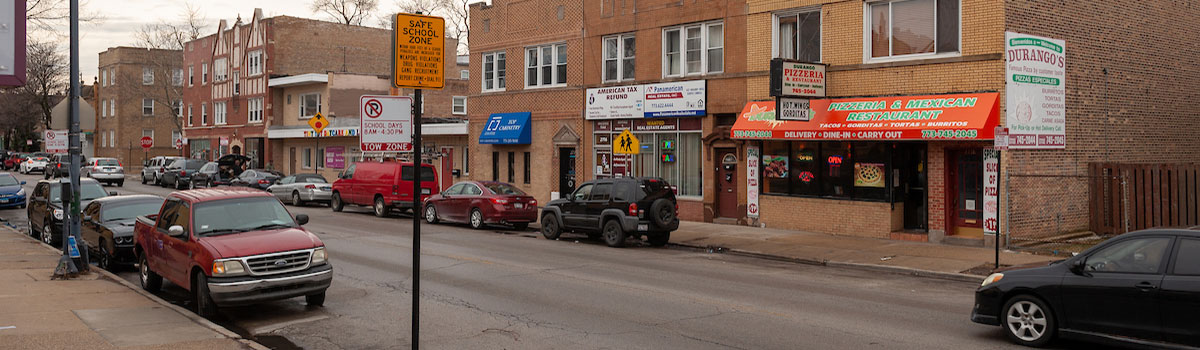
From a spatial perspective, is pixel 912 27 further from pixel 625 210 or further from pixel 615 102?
pixel 615 102

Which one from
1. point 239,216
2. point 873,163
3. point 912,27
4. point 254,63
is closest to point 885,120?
point 873,163

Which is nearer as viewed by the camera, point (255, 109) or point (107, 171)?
point (107, 171)

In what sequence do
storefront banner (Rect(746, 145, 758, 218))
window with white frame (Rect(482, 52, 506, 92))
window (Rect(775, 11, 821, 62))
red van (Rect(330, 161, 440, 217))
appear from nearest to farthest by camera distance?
window (Rect(775, 11, 821, 62)) < storefront banner (Rect(746, 145, 758, 218)) < red van (Rect(330, 161, 440, 217)) < window with white frame (Rect(482, 52, 506, 92))

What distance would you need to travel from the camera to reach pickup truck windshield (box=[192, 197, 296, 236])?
11445 mm

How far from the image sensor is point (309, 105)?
49219 mm

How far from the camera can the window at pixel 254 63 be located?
5275 centimetres

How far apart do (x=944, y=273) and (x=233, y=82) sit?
5055 centimetres

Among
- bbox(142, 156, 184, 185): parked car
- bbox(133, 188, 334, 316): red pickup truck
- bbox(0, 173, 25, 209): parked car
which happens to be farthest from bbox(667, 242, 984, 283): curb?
bbox(142, 156, 184, 185): parked car

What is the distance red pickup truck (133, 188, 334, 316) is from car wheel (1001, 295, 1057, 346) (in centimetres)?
797

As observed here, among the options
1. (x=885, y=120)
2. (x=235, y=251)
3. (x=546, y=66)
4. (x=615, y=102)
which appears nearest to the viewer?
(x=235, y=251)

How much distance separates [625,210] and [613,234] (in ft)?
2.21

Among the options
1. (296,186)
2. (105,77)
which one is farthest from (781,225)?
(105,77)

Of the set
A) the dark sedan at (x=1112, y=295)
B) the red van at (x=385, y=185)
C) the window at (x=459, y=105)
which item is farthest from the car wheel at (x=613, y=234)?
the window at (x=459, y=105)

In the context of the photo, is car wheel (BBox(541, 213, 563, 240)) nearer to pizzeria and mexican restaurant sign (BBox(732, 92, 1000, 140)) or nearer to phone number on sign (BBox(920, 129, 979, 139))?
pizzeria and mexican restaurant sign (BBox(732, 92, 1000, 140))
